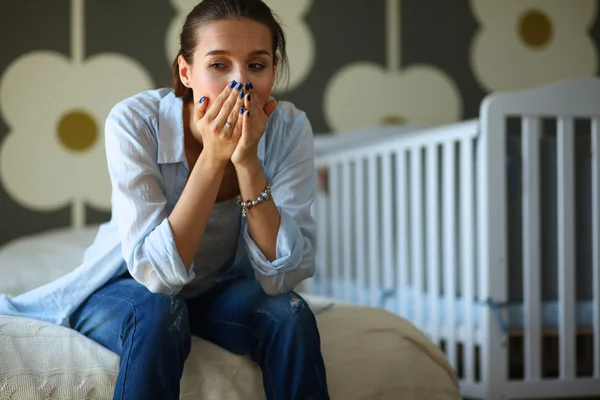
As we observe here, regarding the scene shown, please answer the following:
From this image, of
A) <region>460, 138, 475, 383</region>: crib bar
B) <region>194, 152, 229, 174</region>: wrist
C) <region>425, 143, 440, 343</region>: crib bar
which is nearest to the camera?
<region>194, 152, 229, 174</region>: wrist

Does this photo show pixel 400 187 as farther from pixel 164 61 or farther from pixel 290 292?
pixel 164 61

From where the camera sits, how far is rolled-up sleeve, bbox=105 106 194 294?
1.02m

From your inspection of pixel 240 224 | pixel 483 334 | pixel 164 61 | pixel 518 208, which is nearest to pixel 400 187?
pixel 518 208

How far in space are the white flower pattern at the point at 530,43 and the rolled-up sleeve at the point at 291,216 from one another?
1.95 metres

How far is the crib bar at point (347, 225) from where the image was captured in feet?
7.82

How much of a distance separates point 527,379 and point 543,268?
0.33 meters

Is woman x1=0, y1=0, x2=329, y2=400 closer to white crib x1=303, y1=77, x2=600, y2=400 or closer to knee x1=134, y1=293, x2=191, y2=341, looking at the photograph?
knee x1=134, y1=293, x2=191, y2=341

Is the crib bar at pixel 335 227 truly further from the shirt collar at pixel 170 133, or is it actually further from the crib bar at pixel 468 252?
the shirt collar at pixel 170 133

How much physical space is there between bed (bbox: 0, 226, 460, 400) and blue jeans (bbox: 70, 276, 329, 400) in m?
0.03

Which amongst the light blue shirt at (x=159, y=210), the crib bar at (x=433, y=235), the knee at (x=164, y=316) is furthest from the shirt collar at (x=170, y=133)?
the crib bar at (x=433, y=235)

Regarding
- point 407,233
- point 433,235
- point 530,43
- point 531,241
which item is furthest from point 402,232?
point 530,43

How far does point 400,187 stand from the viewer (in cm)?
209

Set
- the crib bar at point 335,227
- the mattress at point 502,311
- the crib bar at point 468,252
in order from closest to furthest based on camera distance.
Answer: the mattress at point 502,311, the crib bar at point 468,252, the crib bar at point 335,227

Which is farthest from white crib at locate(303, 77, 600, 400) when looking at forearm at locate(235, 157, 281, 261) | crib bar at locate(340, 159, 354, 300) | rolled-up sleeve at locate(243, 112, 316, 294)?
forearm at locate(235, 157, 281, 261)
